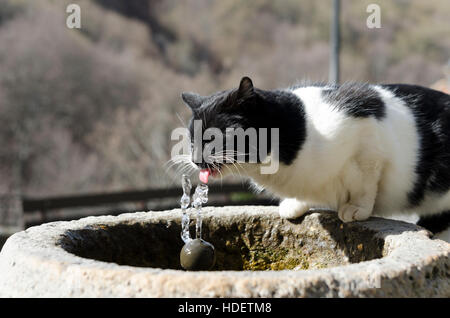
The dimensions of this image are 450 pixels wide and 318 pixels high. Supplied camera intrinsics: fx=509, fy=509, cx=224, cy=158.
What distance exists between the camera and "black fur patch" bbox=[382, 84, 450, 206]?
243 centimetres

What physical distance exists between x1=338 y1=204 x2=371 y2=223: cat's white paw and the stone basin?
0.12 feet

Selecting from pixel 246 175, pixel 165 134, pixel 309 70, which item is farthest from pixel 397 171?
pixel 309 70

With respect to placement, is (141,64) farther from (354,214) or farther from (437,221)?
(354,214)

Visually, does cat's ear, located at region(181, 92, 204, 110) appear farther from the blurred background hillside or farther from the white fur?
the blurred background hillside

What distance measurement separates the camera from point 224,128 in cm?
210

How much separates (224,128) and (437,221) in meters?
1.28

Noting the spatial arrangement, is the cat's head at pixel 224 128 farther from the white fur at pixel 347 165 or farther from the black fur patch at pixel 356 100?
the black fur patch at pixel 356 100

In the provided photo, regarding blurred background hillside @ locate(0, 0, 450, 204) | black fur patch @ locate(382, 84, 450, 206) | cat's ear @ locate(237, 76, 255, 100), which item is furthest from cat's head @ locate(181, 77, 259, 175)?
blurred background hillside @ locate(0, 0, 450, 204)

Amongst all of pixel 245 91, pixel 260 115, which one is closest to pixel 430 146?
pixel 260 115

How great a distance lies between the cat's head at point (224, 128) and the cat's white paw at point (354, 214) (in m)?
0.48

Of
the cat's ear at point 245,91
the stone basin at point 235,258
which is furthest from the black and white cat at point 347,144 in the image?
the stone basin at point 235,258

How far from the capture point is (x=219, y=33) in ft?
65.3

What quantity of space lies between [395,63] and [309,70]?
4.45 meters

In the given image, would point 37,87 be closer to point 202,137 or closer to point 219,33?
point 219,33
